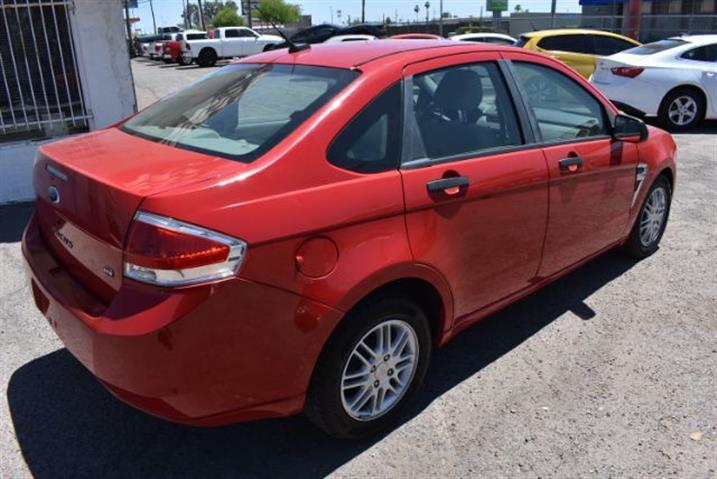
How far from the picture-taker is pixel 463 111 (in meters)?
3.28

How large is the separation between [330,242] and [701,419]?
2061 millimetres

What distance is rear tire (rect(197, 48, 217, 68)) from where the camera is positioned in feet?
104

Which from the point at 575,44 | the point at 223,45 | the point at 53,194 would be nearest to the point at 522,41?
the point at 575,44

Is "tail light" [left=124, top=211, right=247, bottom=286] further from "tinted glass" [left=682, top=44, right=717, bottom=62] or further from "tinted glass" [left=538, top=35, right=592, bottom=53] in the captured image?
"tinted glass" [left=538, top=35, right=592, bottom=53]

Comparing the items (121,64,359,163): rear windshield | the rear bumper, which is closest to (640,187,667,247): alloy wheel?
(121,64,359,163): rear windshield

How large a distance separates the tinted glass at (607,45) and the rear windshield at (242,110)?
1186 cm

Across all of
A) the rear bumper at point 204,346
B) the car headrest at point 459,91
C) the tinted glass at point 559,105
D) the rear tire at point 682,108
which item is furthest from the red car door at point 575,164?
the rear tire at point 682,108

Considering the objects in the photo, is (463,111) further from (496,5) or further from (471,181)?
(496,5)

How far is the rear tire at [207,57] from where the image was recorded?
3164cm

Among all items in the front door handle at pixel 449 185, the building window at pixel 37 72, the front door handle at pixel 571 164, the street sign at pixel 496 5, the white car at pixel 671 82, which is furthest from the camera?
the street sign at pixel 496 5

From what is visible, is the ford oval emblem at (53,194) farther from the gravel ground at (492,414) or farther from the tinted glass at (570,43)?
the tinted glass at (570,43)

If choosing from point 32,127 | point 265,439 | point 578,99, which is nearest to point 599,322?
point 578,99

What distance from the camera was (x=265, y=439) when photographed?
2928 mm

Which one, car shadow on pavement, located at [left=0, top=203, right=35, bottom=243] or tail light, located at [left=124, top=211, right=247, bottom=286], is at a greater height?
tail light, located at [left=124, top=211, right=247, bottom=286]
